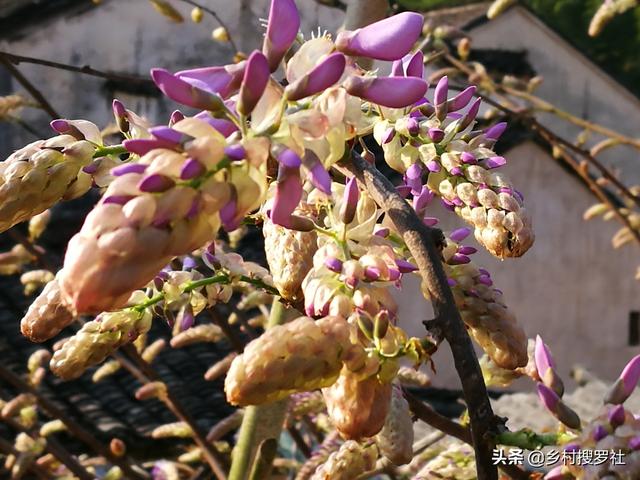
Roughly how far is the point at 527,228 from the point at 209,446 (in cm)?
87

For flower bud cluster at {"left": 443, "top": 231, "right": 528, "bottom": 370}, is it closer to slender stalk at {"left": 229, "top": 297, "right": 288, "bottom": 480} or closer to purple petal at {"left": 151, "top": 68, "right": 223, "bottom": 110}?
purple petal at {"left": 151, "top": 68, "right": 223, "bottom": 110}

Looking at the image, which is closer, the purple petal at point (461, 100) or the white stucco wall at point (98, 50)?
the purple petal at point (461, 100)

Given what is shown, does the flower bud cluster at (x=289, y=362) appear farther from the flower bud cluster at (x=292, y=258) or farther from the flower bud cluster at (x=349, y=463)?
the flower bud cluster at (x=349, y=463)

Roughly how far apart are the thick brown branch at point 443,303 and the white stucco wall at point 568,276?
15.9 feet

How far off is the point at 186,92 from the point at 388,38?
3.5 inches

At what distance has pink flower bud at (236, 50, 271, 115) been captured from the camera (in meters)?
0.35

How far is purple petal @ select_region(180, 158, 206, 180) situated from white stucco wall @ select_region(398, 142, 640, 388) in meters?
4.96

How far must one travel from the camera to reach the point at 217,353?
3.37 meters

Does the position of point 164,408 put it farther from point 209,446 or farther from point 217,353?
point 209,446

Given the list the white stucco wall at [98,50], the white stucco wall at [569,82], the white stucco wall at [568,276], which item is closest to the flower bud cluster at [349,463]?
the white stucco wall at [98,50]

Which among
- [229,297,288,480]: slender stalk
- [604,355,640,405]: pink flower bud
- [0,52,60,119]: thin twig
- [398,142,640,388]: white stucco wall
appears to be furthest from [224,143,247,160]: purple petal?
[398,142,640,388]: white stucco wall

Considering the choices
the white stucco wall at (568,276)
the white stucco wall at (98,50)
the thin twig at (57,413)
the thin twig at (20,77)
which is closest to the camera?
the thin twig at (20,77)

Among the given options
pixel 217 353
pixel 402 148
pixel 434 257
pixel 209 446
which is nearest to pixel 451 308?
pixel 434 257

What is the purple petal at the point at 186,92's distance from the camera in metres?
0.35
